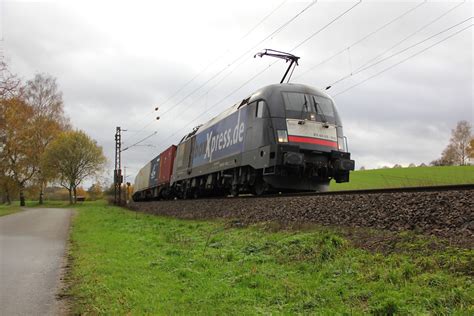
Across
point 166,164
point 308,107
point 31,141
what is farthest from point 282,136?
point 31,141

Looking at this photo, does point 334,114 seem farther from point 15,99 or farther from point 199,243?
point 15,99

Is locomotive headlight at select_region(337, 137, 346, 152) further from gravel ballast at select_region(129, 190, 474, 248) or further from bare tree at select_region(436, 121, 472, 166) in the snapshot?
bare tree at select_region(436, 121, 472, 166)

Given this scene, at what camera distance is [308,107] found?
44.1ft

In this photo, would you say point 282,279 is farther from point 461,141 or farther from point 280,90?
point 461,141

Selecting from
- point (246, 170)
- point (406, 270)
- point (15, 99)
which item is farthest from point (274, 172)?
point (15, 99)

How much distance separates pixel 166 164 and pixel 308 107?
668 inches

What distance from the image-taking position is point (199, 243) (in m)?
9.44

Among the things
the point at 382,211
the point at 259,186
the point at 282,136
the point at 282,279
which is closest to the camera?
the point at 282,279

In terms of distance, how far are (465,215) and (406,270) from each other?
1833 mm

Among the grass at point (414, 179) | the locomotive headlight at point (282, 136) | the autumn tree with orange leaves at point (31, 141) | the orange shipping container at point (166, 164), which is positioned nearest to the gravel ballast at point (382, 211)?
the locomotive headlight at point (282, 136)

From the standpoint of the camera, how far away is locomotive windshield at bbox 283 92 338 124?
1314 cm

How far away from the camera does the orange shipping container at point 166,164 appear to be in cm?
2722

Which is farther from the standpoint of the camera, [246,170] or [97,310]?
[246,170]

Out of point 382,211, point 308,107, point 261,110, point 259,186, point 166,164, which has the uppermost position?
point 308,107
